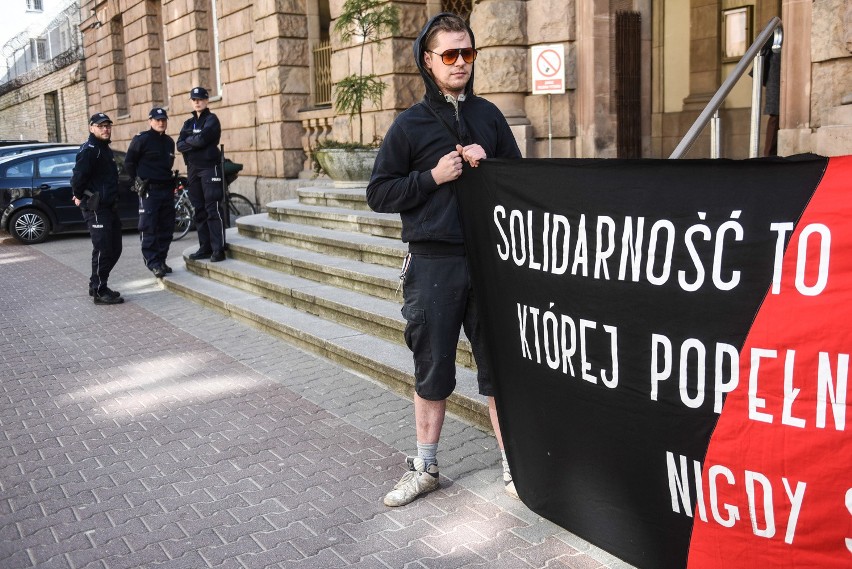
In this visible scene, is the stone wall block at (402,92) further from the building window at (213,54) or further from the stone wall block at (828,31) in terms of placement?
the building window at (213,54)

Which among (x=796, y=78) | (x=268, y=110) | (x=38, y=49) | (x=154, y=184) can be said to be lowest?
(x=154, y=184)

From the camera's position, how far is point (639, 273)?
3.05 meters

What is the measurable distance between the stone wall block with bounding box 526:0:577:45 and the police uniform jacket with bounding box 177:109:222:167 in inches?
158

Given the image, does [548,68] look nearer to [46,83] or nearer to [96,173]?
[96,173]

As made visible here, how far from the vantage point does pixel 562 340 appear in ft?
11.3

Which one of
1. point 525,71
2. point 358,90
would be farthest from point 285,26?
point 525,71

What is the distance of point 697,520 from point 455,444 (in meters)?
2.20

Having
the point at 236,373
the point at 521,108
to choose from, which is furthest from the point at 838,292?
the point at 521,108

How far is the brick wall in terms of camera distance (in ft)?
118

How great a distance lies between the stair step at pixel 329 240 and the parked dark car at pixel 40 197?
5.91m

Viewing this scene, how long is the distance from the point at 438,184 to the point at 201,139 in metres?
7.58

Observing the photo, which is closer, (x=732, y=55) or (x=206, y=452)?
(x=206, y=452)

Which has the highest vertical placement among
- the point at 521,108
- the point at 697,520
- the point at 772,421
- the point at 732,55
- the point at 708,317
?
the point at 732,55

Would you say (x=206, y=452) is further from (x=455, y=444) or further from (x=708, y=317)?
(x=708, y=317)
